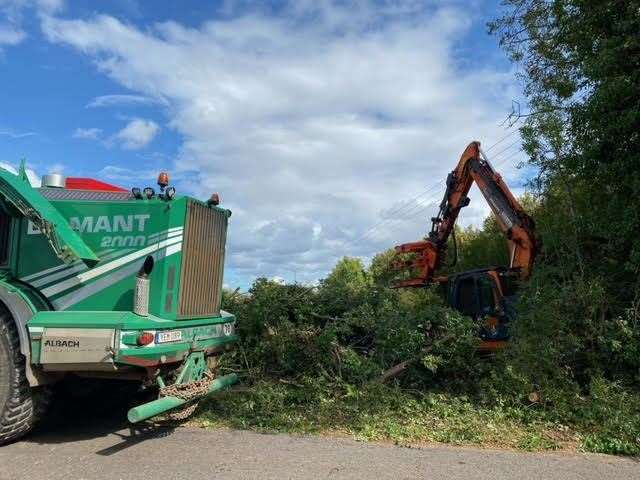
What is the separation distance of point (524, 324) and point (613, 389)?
1330 mm

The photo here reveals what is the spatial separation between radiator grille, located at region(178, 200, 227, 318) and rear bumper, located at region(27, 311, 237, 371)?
2.36 ft

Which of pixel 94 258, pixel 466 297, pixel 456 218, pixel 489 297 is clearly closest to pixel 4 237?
pixel 94 258

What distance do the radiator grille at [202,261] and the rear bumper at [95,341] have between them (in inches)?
28.3

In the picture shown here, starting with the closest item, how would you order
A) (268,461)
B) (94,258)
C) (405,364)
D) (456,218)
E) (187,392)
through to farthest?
(268,461) → (94,258) → (187,392) → (405,364) → (456,218)

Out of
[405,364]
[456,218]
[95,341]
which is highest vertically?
[456,218]

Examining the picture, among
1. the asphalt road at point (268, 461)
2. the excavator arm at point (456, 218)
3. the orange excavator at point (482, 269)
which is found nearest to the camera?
the asphalt road at point (268, 461)

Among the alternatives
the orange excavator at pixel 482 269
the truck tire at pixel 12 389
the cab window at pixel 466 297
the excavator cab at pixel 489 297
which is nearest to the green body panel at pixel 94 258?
the truck tire at pixel 12 389

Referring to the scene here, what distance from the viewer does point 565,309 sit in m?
7.72

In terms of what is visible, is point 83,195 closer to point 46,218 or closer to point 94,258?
point 46,218

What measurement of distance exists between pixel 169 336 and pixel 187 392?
2.23 feet

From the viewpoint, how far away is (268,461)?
5637mm

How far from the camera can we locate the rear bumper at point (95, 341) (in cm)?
572

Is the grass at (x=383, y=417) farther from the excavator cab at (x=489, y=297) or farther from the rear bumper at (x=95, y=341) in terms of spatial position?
the excavator cab at (x=489, y=297)

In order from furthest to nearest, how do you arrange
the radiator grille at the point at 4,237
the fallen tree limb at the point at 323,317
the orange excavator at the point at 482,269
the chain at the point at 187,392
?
the orange excavator at the point at 482,269 → the fallen tree limb at the point at 323,317 → the radiator grille at the point at 4,237 → the chain at the point at 187,392
